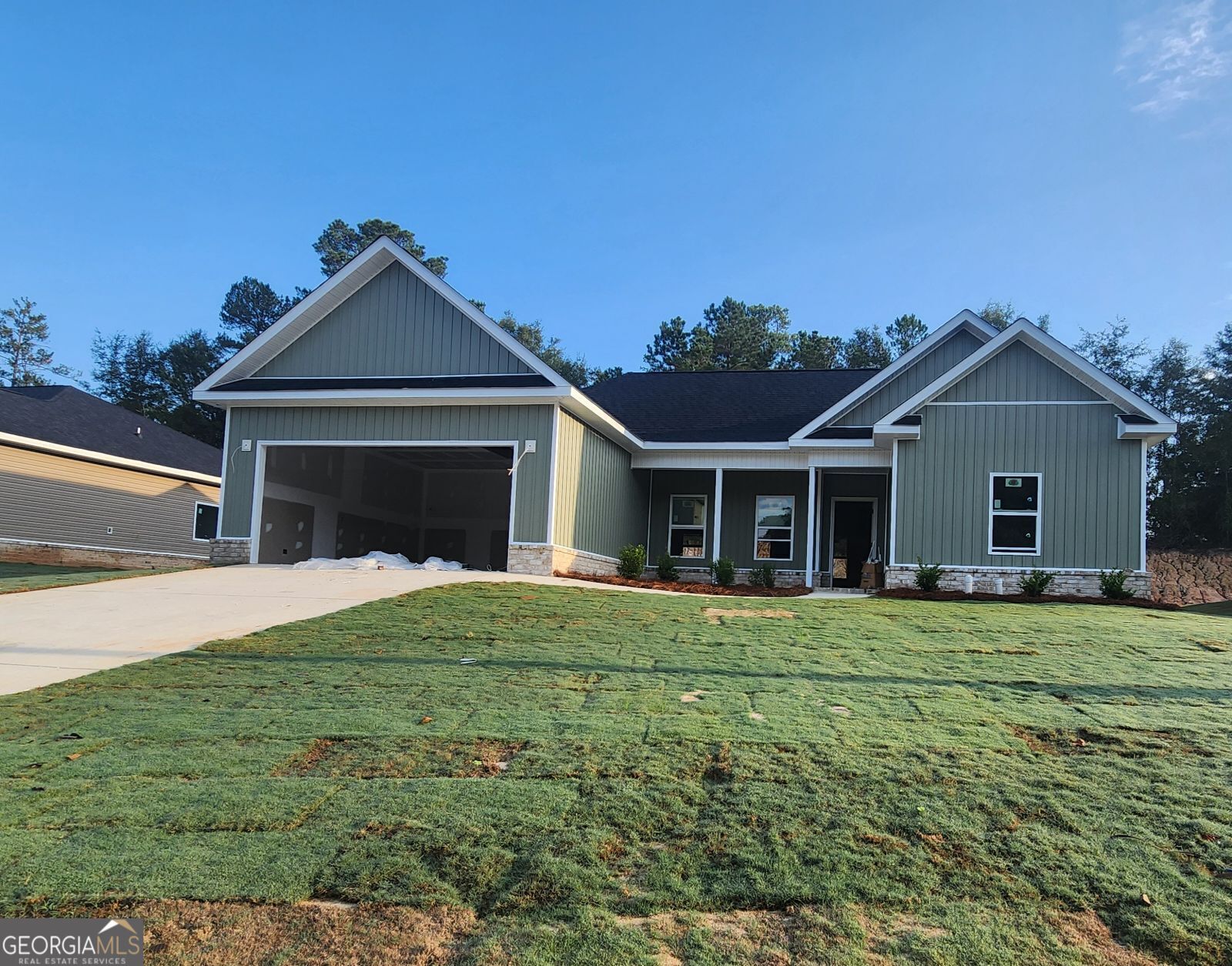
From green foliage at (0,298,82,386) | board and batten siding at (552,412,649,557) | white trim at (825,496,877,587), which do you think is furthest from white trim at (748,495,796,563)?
green foliage at (0,298,82,386)

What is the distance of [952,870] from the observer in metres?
4.05

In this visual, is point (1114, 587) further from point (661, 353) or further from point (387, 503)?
point (661, 353)

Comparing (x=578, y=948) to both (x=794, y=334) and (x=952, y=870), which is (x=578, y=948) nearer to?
(x=952, y=870)

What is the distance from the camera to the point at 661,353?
172ft

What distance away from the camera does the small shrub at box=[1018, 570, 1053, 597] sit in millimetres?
15602

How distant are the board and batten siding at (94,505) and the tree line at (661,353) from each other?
1795 cm

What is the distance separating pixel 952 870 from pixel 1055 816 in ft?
2.95

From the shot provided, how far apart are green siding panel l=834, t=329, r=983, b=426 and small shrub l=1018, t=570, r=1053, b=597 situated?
4.79 meters

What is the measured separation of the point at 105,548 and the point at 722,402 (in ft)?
52.6

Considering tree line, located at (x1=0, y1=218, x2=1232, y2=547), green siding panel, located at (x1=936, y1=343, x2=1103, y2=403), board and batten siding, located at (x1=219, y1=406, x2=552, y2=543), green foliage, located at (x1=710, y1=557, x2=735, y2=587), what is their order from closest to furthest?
1. green siding panel, located at (x1=936, y1=343, x2=1103, y2=403)
2. board and batten siding, located at (x1=219, y1=406, x2=552, y2=543)
3. green foliage, located at (x1=710, y1=557, x2=735, y2=587)
4. tree line, located at (x1=0, y1=218, x2=1232, y2=547)

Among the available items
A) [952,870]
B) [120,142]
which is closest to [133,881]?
[952,870]

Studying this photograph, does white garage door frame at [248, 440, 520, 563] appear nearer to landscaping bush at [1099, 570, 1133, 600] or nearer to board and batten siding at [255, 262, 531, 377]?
board and batten siding at [255, 262, 531, 377]

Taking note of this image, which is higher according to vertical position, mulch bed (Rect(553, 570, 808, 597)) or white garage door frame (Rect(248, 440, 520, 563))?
white garage door frame (Rect(248, 440, 520, 563))

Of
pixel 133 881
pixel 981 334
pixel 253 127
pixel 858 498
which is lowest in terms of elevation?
pixel 133 881
